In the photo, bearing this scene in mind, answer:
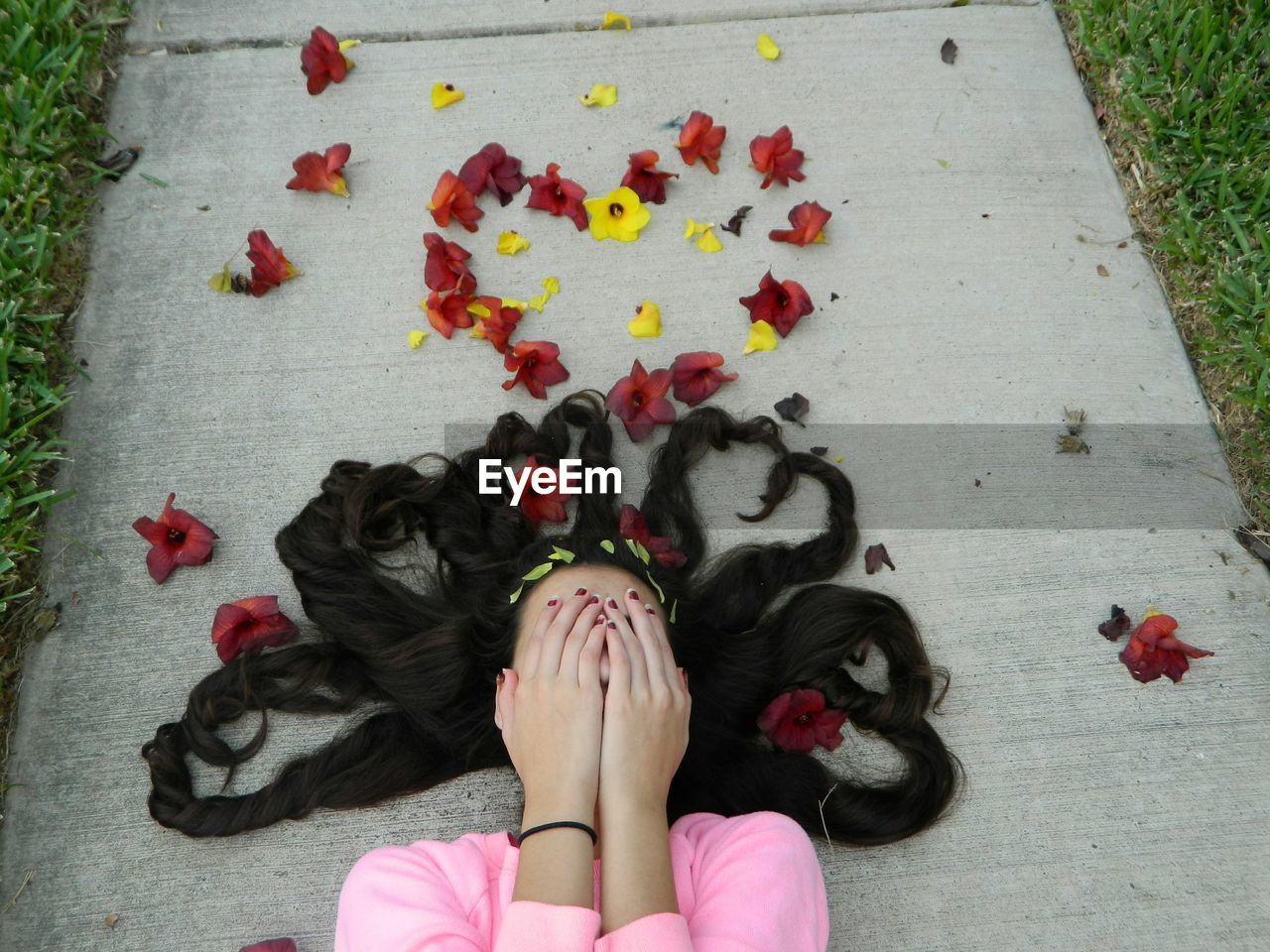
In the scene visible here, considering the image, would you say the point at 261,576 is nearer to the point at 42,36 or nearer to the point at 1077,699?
the point at 42,36

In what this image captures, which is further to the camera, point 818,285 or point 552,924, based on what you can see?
point 818,285

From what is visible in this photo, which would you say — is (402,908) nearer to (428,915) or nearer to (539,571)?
(428,915)

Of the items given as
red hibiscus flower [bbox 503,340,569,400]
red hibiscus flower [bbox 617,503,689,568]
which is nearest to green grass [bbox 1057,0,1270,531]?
red hibiscus flower [bbox 617,503,689,568]

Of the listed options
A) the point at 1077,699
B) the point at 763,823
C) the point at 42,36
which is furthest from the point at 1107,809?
the point at 42,36

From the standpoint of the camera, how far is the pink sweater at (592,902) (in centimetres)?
143

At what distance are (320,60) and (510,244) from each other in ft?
2.60

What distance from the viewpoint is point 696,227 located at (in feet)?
8.00

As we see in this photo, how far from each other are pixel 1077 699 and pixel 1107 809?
228 mm

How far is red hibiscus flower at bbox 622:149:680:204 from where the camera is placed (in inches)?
94.0

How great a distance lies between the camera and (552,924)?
1.43 m

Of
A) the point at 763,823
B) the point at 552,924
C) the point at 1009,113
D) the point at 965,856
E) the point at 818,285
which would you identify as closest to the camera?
the point at 552,924

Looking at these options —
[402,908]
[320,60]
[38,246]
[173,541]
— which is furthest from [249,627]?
[320,60]

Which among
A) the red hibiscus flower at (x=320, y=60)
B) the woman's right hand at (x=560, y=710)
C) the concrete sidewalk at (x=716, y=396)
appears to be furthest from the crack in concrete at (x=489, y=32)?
the woman's right hand at (x=560, y=710)

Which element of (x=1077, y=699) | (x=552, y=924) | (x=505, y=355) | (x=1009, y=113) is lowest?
(x=1077, y=699)
